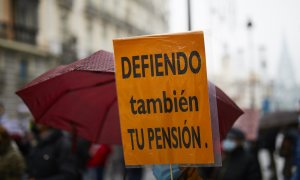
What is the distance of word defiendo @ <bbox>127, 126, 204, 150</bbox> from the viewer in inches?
155

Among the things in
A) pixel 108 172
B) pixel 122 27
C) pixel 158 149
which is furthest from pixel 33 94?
pixel 122 27

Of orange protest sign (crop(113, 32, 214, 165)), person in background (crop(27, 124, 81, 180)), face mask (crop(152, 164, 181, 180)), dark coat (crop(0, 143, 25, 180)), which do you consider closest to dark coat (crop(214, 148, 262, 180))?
person in background (crop(27, 124, 81, 180))

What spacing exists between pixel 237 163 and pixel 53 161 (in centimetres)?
196

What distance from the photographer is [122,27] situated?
44.6 metres

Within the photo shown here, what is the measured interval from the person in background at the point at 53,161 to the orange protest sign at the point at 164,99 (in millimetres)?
1880

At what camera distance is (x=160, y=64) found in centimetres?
396

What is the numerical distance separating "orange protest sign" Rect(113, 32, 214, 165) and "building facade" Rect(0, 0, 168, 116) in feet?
71.2

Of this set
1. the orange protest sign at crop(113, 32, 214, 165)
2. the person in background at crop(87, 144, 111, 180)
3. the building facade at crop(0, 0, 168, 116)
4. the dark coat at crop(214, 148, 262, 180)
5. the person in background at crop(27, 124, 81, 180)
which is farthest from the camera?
the building facade at crop(0, 0, 168, 116)

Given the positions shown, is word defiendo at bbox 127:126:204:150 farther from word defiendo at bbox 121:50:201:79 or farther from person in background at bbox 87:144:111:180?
person in background at bbox 87:144:111:180

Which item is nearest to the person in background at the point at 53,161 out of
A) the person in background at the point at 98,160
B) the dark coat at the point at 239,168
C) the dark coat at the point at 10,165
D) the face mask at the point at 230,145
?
the dark coat at the point at 10,165

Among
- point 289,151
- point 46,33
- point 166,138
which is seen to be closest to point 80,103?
point 166,138

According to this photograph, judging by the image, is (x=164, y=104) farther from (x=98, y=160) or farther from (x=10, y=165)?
(x=98, y=160)

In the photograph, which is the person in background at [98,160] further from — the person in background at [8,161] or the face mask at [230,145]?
the person in background at [8,161]

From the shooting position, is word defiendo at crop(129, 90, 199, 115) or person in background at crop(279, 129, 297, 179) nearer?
word defiendo at crop(129, 90, 199, 115)
